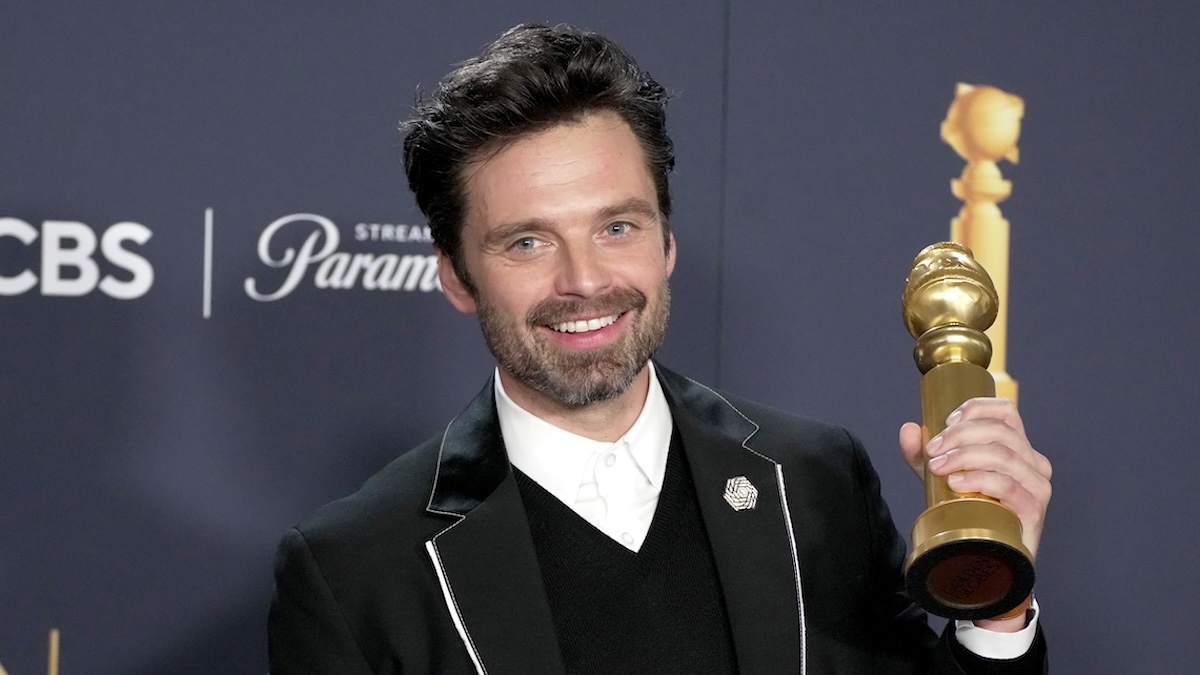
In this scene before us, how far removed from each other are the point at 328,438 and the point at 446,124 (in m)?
0.78

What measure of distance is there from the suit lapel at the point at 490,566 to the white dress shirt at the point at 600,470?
0.03 meters

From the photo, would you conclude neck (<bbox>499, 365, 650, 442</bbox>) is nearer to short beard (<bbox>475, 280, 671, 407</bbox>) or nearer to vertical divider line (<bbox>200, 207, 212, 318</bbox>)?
short beard (<bbox>475, 280, 671, 407</bbox>)

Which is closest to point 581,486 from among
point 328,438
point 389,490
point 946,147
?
point 389,490

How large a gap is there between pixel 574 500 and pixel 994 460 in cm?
49

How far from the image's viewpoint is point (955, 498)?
1.25 metres

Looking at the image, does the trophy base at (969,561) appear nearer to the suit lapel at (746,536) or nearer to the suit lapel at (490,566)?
the suit lapel at (746,536)

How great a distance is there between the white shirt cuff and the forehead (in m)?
0.56

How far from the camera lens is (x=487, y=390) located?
169 cm

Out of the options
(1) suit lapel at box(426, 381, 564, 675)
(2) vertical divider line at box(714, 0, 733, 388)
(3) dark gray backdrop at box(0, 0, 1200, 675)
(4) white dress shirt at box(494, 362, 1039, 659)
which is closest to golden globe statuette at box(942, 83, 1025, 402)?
(3) dark gray backdrop at box(0, 0, 1200, 675)

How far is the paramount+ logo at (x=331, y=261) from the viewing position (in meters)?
2.20

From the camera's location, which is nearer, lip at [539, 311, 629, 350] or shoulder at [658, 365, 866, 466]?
lip at [539, 311, 629, 350]

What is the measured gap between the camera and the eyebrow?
1525 mm

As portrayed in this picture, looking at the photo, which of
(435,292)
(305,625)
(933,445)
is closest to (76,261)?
(435,292)

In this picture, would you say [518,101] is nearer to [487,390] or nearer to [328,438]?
[487,390]
